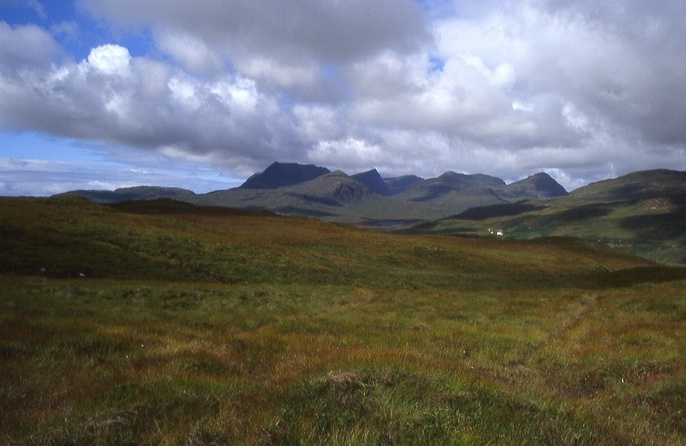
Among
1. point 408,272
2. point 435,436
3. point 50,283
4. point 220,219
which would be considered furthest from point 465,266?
point 435,436

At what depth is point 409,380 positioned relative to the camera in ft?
23.9

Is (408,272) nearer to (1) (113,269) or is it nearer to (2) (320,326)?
(1) (113,269)

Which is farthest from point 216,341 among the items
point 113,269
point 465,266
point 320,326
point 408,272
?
point 465,266

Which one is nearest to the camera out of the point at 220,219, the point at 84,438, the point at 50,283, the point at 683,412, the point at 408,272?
the point at 84,438

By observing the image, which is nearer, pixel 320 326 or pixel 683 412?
pixel 683 412

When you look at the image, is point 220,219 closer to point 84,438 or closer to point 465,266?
point 465,266

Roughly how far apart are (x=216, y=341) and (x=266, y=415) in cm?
700

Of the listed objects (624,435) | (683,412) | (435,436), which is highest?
(435,436)

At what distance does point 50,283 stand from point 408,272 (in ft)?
126

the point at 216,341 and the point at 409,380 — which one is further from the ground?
the point at 409,380

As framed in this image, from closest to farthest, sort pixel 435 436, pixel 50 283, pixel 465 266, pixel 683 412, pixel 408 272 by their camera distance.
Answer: pixel 435 436 < pixel 683 412 < pixel 50 283 < pixel 408 272 < pixel 465 266

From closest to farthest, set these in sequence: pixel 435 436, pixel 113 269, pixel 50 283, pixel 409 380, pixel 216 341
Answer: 1. pixel 435 436
2. pixel 409 380
3. pixel 216 341
4. pixel 50 283
5. pixel 113 269

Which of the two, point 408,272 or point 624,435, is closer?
point 624,435

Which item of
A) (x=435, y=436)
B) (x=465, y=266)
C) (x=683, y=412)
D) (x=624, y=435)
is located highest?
(x=435, y=436)
